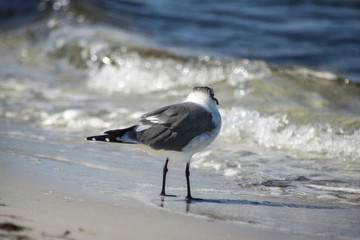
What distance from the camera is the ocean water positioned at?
4.13m

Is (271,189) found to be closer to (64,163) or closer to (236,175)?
(236,175)

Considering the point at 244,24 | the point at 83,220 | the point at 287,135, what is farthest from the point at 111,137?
the point at 244,24

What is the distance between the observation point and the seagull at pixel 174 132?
3.84 metres

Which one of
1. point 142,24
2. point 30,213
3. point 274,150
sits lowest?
point 30,213

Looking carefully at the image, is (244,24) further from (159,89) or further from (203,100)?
(203,100)

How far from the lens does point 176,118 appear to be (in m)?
3.89

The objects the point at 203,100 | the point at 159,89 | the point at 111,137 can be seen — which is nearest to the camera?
the point at 111,137

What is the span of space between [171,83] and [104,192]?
19.1 feet

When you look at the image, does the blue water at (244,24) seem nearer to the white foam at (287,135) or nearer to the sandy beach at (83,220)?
the white foam at (287,135)

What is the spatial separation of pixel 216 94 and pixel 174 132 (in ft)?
13.5

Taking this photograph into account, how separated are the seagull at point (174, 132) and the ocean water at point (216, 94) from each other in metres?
0.34

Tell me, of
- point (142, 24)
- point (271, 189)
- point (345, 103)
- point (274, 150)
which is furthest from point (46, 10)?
point (271, 189)

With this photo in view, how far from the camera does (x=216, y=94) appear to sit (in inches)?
311

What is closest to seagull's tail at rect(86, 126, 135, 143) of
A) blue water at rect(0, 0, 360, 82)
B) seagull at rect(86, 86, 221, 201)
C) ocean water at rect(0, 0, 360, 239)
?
seagull at rect(86, 86, 221, 201)
